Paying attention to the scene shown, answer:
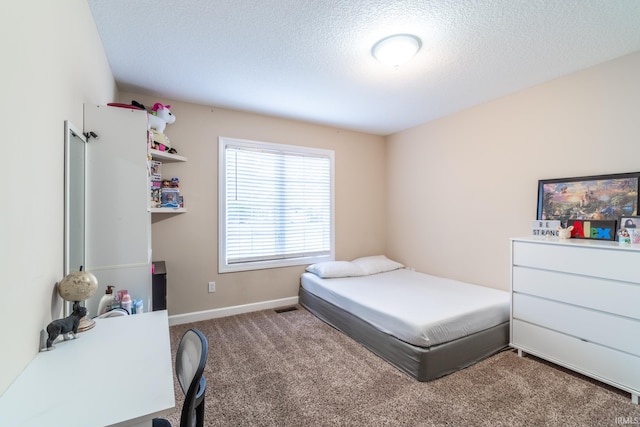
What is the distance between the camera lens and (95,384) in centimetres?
91

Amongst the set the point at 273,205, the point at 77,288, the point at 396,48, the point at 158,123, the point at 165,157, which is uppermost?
the point at 396,48

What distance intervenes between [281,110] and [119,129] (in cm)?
184

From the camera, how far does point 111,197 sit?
191 centimetres

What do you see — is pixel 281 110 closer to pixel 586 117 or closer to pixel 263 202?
pixel 263 202

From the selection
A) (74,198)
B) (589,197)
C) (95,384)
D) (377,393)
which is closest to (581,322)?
(589,197)

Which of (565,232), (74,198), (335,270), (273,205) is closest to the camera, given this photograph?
(74,198)

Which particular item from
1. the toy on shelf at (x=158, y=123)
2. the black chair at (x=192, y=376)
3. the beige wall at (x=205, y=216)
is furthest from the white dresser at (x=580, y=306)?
the toy on shelf at (x=158, y=123)

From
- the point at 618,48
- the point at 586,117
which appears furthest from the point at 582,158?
the point at 618,48

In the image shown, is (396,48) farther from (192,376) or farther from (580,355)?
(580,355)

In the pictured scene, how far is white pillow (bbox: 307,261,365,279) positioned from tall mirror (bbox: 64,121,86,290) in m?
2.36

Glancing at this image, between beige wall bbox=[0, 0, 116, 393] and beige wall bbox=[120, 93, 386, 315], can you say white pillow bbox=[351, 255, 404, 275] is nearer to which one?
beige wall bbox=[120, 93, 386, 315]

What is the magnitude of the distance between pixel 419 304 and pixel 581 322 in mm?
1097

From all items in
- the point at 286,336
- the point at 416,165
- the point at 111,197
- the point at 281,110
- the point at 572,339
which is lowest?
the point at 286,336

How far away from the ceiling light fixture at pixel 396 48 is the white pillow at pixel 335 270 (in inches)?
91.7
